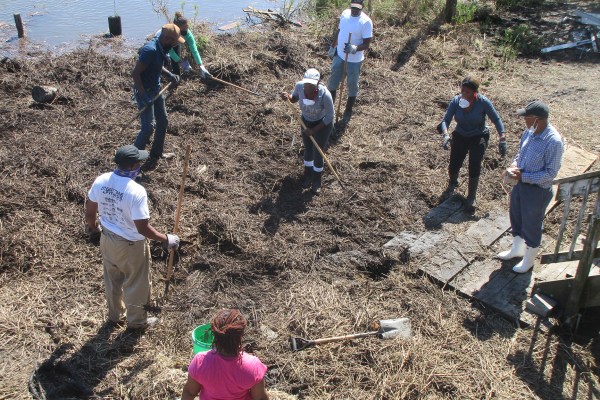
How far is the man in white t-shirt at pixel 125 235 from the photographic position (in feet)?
14.1

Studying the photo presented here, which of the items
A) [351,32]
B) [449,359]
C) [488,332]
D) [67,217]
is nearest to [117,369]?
[67,217]

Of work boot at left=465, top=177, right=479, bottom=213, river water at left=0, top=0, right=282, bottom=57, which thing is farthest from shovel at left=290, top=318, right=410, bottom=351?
river water at left=0, top=0, right=282, bottom=57

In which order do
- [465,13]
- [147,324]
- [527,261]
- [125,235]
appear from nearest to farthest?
[125,235]
[147,324]
[527,261]
[465,13]

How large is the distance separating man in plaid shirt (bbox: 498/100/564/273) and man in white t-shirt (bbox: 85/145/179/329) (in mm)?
3233

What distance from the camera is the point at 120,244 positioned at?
4.49 meters

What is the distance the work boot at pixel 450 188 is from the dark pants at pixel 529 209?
147 cm

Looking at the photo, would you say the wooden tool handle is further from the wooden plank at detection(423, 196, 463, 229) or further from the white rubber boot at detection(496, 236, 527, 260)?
the wooden plank at detection(423, 196, 463, 229)

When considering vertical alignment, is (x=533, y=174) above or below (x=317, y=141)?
above

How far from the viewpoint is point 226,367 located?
10.4 feet

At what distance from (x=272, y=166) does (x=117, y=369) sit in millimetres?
3692

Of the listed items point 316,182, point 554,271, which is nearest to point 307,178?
point 316,182

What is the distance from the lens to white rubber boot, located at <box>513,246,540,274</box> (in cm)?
562

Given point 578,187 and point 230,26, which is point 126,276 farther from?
point 230,26

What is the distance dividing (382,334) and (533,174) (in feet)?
6.60
